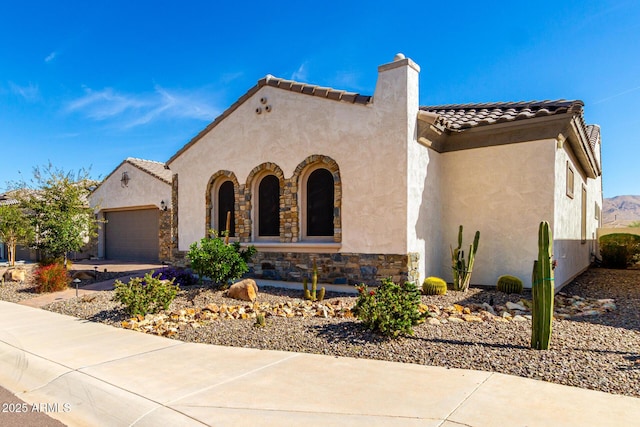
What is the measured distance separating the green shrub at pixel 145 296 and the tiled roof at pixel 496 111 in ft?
25.5

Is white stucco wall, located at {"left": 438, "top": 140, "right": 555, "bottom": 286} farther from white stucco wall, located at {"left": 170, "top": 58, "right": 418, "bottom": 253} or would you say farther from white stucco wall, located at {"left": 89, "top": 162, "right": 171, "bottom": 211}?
white stucco wall, located at {"left": 89, "top": 162, "right": 171, "bottom": 211}

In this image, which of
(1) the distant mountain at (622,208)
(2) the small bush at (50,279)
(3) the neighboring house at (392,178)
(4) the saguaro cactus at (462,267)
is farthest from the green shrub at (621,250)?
(1) the distant mountain at (622,208)

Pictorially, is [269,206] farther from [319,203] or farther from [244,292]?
[244,292]

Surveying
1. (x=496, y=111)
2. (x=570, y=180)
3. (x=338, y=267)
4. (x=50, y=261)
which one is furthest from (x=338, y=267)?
(x=50, y=261)

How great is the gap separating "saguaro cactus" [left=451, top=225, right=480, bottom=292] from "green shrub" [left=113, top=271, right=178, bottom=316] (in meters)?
6.93

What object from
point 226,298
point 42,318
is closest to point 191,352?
point 226,298

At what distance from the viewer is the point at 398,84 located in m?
10.5

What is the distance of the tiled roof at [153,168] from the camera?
68.9 feet

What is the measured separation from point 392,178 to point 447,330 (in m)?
4.48

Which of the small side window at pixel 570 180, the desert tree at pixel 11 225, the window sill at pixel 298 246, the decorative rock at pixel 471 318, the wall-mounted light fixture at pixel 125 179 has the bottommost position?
the decorative rock at pixel 471 318

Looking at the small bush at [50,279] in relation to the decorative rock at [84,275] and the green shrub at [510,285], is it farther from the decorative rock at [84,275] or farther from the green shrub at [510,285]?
the green shrub at [510,285]

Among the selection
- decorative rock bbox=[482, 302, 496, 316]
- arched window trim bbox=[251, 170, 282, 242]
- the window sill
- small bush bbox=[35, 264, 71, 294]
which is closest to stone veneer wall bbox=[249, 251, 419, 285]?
the window sill

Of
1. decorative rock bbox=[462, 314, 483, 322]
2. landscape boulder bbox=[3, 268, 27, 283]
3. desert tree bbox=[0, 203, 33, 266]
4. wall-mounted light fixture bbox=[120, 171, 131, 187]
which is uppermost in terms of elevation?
wall-mounted light fixture bbox=[120, 171, 131, 187]

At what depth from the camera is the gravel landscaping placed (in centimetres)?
532
